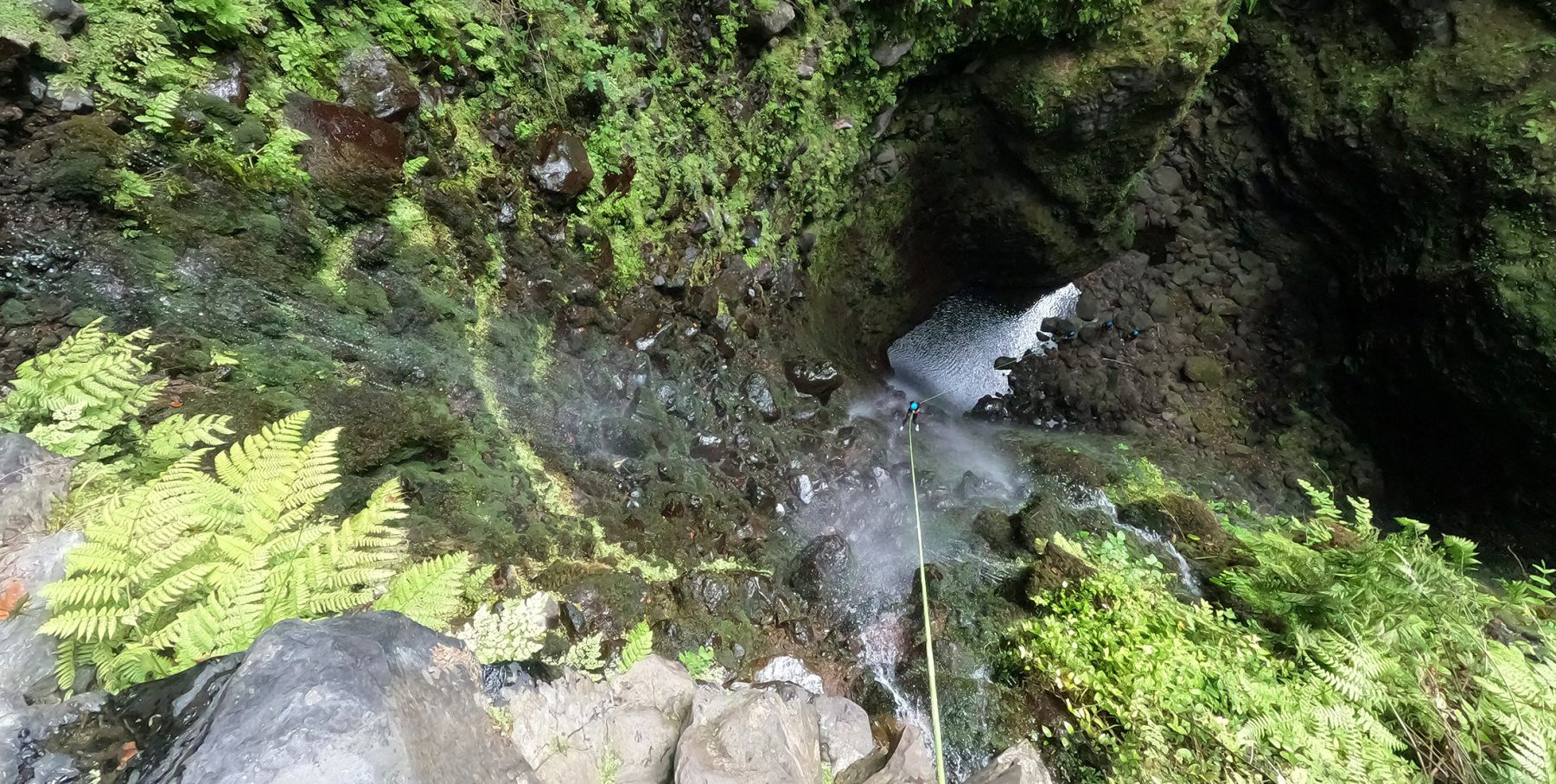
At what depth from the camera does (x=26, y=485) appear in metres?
2.23

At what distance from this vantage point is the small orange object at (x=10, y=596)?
6.11ft

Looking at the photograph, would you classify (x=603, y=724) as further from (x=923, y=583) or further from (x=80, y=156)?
(x=80, y=156)

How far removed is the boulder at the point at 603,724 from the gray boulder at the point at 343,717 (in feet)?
1.00

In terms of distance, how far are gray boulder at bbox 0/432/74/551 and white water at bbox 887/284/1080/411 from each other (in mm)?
8275

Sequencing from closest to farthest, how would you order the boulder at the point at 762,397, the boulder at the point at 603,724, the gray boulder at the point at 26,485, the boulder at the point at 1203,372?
the gray boulder at the point at 26,485 → the boulder at the point at 603,724 → the boulder at the point at 762,397 → the boulder at the point at 1203,372

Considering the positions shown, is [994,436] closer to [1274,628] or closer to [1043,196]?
[1043,196]

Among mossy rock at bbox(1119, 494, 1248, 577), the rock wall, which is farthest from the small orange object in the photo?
the rock wall

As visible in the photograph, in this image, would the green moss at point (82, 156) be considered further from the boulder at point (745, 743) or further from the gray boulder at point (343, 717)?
the boulder at point (745, 743)

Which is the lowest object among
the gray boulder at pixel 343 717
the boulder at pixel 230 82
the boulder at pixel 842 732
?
the boulder at pixel 842 732

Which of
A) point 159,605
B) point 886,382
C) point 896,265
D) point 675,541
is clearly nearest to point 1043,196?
point 896,265

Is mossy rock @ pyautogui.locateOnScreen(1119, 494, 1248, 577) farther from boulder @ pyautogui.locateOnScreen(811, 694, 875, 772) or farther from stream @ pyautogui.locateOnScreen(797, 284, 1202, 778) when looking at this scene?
boulder @ pyautogui.locateOnScreen(811, 694, 875, 772)

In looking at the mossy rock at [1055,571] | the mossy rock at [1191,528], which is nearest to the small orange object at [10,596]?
the mossy rock at [1055,571]

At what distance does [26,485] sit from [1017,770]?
4102 millimetres

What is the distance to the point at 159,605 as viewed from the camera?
6.13ft
